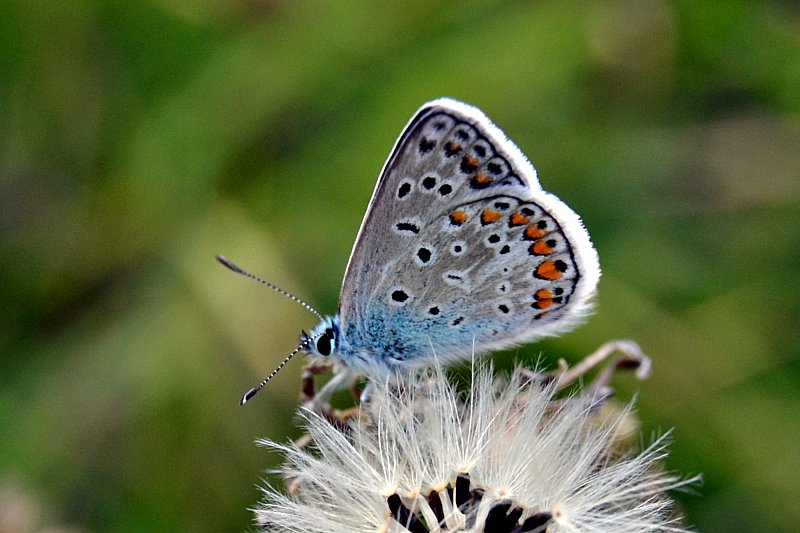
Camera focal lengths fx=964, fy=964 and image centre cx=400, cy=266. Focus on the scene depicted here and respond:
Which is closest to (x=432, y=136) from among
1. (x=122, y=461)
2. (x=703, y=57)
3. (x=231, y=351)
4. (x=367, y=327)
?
(x=367, y=327)

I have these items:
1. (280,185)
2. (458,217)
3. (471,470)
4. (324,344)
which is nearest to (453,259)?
(458,217)

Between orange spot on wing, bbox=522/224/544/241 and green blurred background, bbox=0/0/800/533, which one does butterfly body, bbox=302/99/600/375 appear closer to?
orange spot on wing, bbox=522/224/544/241

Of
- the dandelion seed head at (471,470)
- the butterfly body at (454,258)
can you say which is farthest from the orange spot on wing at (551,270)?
the dandelion seed head at (471,470)

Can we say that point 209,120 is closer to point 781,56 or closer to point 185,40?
point 185,40

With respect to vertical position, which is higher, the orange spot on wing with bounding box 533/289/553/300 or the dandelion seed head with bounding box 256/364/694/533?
the orange spot on wing with bounding box 533/289/553/300

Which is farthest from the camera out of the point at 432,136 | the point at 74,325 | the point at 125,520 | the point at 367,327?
the point at 74,325

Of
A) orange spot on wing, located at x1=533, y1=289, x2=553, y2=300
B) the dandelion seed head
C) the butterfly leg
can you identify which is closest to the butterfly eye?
the butterfly leg
